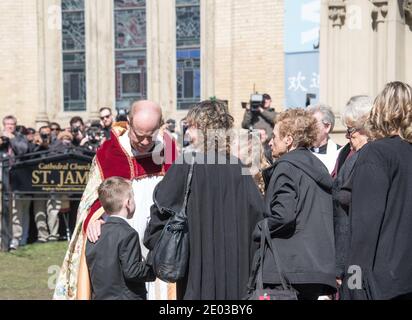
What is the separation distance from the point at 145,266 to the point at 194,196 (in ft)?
2.33

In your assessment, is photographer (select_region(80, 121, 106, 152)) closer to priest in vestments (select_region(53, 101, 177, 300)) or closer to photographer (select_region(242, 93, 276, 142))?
photographer (select_region(242, 93, 276, 142))

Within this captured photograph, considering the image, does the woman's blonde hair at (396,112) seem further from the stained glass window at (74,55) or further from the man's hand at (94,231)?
the stained glass window at (74,55)

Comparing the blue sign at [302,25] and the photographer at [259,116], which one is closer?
the photographer at [259,116]

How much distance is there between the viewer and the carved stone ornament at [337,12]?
44.4 ft

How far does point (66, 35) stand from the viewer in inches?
832

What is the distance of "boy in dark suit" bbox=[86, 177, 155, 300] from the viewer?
20.2 ft

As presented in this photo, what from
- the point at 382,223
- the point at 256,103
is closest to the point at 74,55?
the point at 256,103

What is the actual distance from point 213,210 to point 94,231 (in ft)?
3.65

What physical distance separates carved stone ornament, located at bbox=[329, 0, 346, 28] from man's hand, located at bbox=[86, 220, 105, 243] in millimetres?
7940

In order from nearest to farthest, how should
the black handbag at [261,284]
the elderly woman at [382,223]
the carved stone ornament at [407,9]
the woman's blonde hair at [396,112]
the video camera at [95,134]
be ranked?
the elderly woman at [382,223] < the woman's blonde hair at [396,112] < the black handbag at [261,284] < the carved stone ornament at [407,9] < the video camera at [95,134]

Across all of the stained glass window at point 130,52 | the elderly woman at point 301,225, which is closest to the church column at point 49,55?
the stained glass window at point 130,52

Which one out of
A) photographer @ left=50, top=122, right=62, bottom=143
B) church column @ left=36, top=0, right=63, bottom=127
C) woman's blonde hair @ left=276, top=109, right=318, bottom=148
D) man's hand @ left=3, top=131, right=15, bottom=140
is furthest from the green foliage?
church column @ left=36, top=0, right=63, bottom=127

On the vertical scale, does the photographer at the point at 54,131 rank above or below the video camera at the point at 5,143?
above

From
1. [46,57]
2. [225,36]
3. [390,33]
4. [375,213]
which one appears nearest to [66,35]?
[46,57]
